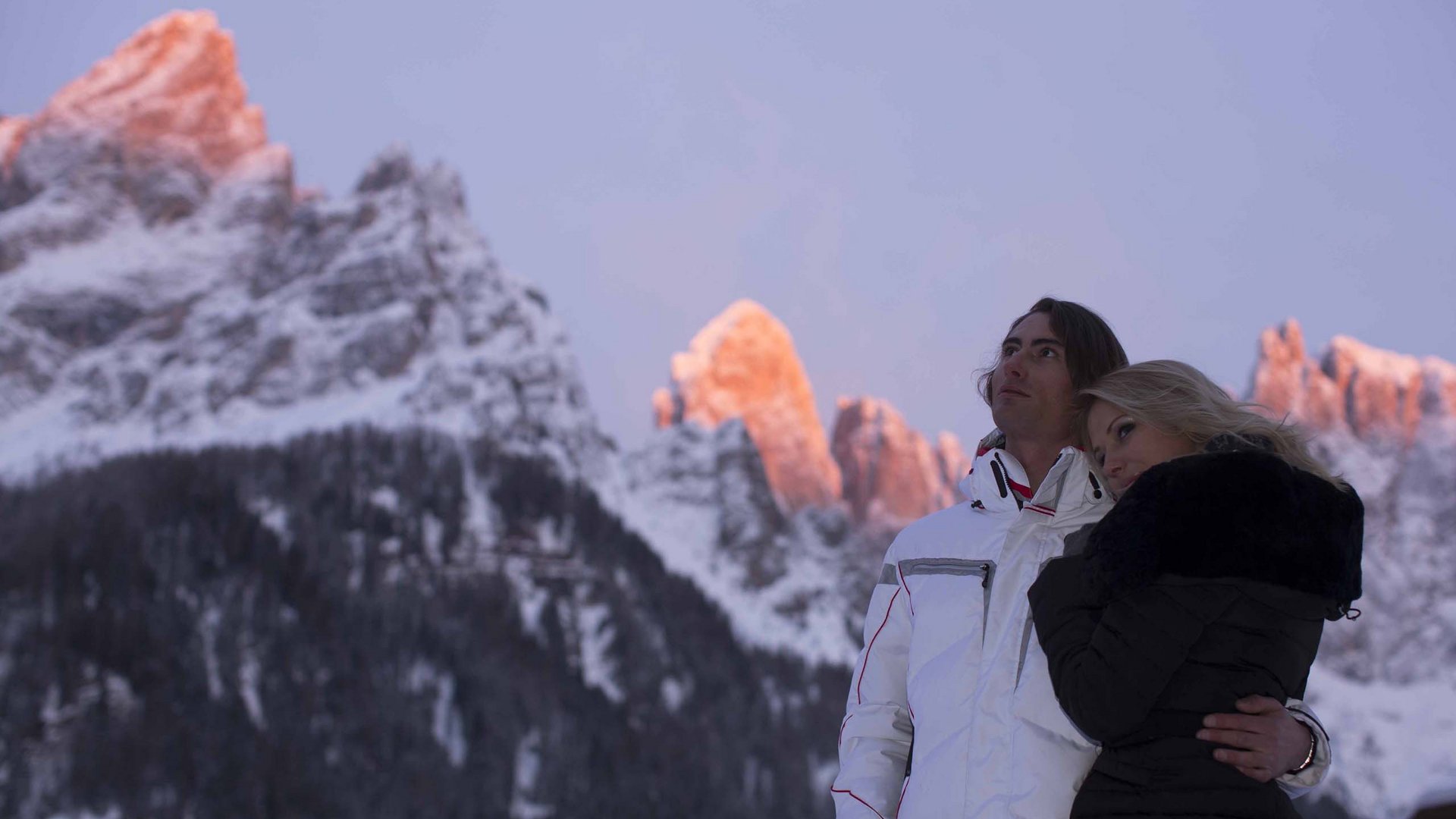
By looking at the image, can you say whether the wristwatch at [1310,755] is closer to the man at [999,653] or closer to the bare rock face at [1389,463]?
the man at [999,653]

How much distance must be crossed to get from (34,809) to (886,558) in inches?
2756

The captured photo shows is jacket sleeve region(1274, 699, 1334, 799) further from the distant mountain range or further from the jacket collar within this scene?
the distant mountain range

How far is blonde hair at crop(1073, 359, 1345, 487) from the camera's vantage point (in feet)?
12.1

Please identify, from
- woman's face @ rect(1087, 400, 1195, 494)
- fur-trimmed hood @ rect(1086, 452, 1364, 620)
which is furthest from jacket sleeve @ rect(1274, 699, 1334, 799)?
woman's face @ rect(1087, 400, 1195, 494)

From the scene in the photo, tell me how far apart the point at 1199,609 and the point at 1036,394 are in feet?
4.01

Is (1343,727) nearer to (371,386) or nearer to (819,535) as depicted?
(819,535)

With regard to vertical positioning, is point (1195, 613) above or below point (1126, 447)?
below

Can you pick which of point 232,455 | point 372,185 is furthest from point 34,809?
point 372,185

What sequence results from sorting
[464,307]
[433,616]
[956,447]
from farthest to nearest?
[956,447], [464,307], [433,616]

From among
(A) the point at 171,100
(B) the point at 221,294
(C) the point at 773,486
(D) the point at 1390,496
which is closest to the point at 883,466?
(C) the point at 773,486

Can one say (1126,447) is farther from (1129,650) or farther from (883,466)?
(883,466)

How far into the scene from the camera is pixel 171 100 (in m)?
165

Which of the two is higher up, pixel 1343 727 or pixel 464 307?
pixel 464 307

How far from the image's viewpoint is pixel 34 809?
62844mm
